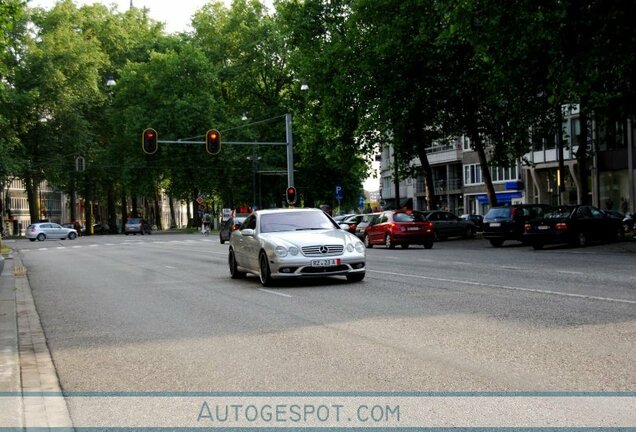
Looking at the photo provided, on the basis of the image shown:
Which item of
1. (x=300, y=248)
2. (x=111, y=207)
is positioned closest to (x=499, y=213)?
(x=300, y=248)

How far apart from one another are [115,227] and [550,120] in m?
59.6

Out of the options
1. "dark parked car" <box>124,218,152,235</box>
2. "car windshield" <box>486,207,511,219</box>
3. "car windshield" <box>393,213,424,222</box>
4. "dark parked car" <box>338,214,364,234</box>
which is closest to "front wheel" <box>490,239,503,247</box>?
"car windshield" <box>486,207,511,219</box>

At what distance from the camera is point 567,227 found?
32031 millimetres

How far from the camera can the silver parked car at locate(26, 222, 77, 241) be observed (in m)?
73.2

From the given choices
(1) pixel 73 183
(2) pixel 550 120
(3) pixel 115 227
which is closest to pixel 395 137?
(2) pixel 550 120

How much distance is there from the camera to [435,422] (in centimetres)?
575

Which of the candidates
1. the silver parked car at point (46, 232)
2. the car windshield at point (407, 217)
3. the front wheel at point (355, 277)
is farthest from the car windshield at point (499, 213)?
the silver parked car at point (46, 232)

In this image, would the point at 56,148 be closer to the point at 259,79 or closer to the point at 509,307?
the point at 259,79

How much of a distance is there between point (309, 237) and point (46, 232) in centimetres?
6067

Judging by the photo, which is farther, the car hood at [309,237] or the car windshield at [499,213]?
the car windshield at [499,213]

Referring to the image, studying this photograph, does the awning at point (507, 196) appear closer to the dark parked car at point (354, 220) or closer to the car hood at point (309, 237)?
the dark parked car at point (354, 220)

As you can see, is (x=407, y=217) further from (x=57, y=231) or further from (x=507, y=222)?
(x=57, y=231)

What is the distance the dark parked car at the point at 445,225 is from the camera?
46281 mm

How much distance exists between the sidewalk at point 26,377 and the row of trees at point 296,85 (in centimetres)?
1590
